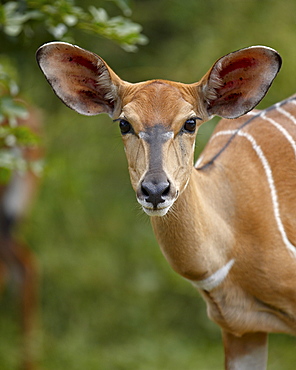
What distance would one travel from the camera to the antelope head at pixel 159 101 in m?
2.44

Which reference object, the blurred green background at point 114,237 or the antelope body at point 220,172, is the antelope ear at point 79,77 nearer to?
the antelope body at point 220,172

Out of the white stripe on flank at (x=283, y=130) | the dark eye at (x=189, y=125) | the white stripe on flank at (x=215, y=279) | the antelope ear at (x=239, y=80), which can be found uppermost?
the antelope ear at (x=239, y=80)

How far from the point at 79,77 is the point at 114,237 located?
396cm

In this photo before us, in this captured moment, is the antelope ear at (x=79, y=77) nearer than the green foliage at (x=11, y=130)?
Yes

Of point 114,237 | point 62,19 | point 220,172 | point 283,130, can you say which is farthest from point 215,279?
point 114,237

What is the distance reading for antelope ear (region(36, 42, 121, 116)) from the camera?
8.68 feet

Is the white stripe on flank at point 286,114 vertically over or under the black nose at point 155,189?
under

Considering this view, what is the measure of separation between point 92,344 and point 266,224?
3381mm

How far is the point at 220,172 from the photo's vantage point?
2932mm

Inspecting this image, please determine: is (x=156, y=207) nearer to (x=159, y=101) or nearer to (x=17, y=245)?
(x=159, y=101)

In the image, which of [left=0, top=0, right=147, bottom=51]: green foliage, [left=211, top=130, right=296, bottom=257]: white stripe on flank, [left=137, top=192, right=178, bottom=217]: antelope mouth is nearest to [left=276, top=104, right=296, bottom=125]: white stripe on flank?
[left=211, top=130, right=296, bottom=257]: white stripe on flank

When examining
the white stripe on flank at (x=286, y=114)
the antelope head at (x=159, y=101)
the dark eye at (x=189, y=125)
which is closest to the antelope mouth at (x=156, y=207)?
the antelope head at (x=159, y=101)

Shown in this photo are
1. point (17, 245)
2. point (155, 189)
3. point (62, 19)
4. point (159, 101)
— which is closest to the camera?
point (155, 189)

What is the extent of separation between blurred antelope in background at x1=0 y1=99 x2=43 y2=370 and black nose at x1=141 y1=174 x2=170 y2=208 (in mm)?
3404
